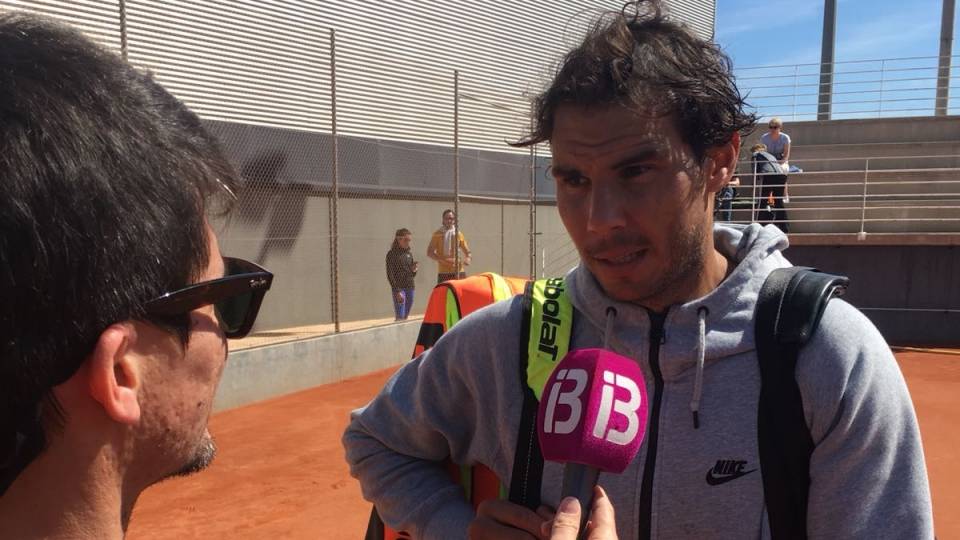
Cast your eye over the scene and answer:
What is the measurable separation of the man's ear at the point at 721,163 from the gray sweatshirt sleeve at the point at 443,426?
1.84 ft

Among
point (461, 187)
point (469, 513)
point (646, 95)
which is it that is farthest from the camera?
point (461, 187)

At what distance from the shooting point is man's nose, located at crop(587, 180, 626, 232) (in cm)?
163

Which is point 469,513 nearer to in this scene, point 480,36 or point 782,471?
point 782,471

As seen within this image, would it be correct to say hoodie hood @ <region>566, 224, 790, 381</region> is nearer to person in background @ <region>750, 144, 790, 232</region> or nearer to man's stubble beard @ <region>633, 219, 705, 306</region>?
man's stubble beard @ <region>633, 219, 705, 306</region>

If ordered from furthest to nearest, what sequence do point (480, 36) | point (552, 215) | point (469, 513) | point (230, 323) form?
point (552, 215)
point (480, 36)
point (469, 513)
point (230, 323)

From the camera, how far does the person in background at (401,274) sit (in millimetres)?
11383

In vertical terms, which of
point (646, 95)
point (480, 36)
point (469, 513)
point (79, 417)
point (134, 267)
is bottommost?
point (469, 513)

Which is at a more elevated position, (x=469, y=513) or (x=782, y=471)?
(x=782, y=471)

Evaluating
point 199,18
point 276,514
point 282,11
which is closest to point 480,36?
point 282,11

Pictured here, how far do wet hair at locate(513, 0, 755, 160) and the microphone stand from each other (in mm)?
626

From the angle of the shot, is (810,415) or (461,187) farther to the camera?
(461,187)

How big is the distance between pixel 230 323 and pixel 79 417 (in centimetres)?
41

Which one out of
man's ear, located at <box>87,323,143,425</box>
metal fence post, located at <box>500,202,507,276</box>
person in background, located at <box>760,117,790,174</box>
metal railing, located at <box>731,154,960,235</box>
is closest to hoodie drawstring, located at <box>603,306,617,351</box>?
man's ear, located at <box>87,323,143,425</box>

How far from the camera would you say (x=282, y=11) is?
11859 millimetres
